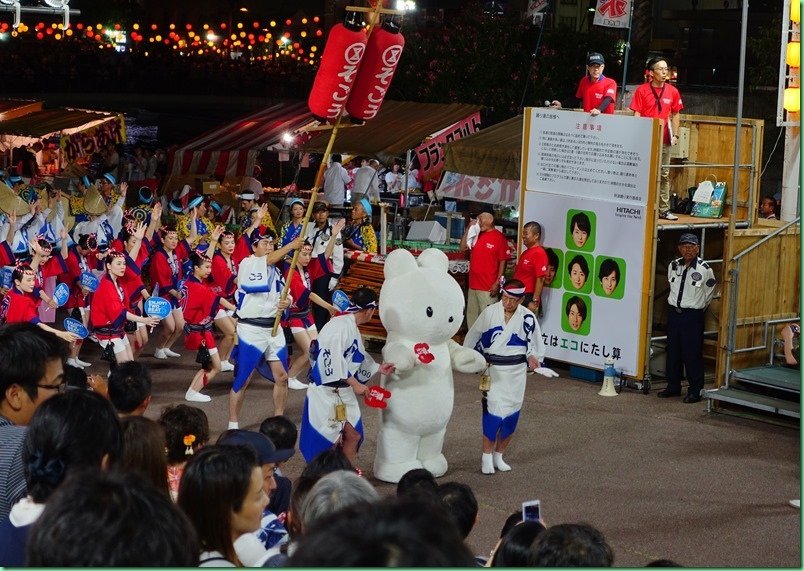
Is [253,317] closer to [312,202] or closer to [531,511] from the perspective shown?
[312,202]

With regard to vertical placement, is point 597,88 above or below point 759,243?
above

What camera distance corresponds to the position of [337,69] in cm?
946

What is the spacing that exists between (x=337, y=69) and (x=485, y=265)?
467 centimetres

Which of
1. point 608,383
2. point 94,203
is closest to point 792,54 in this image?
point 608,383

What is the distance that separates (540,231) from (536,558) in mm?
9281

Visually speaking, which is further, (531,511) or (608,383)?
(608,383)

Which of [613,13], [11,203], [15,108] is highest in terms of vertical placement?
[613,13]

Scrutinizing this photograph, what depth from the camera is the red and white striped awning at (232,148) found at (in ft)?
74.7

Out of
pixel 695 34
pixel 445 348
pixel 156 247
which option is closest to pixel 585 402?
pixel 445 348

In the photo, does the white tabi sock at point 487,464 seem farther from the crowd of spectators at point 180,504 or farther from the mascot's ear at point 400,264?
the crowd of spectators at point 180,504

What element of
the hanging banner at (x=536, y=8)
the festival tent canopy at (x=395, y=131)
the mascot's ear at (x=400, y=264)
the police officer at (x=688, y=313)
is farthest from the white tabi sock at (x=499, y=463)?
the hanging banner at (x=536, y=8)

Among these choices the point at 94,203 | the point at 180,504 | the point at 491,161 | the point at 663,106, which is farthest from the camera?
the point at 94,203

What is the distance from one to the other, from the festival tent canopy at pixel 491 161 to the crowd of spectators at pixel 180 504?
9.08 metres

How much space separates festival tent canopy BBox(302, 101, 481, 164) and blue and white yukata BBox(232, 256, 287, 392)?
7096 millimetres
